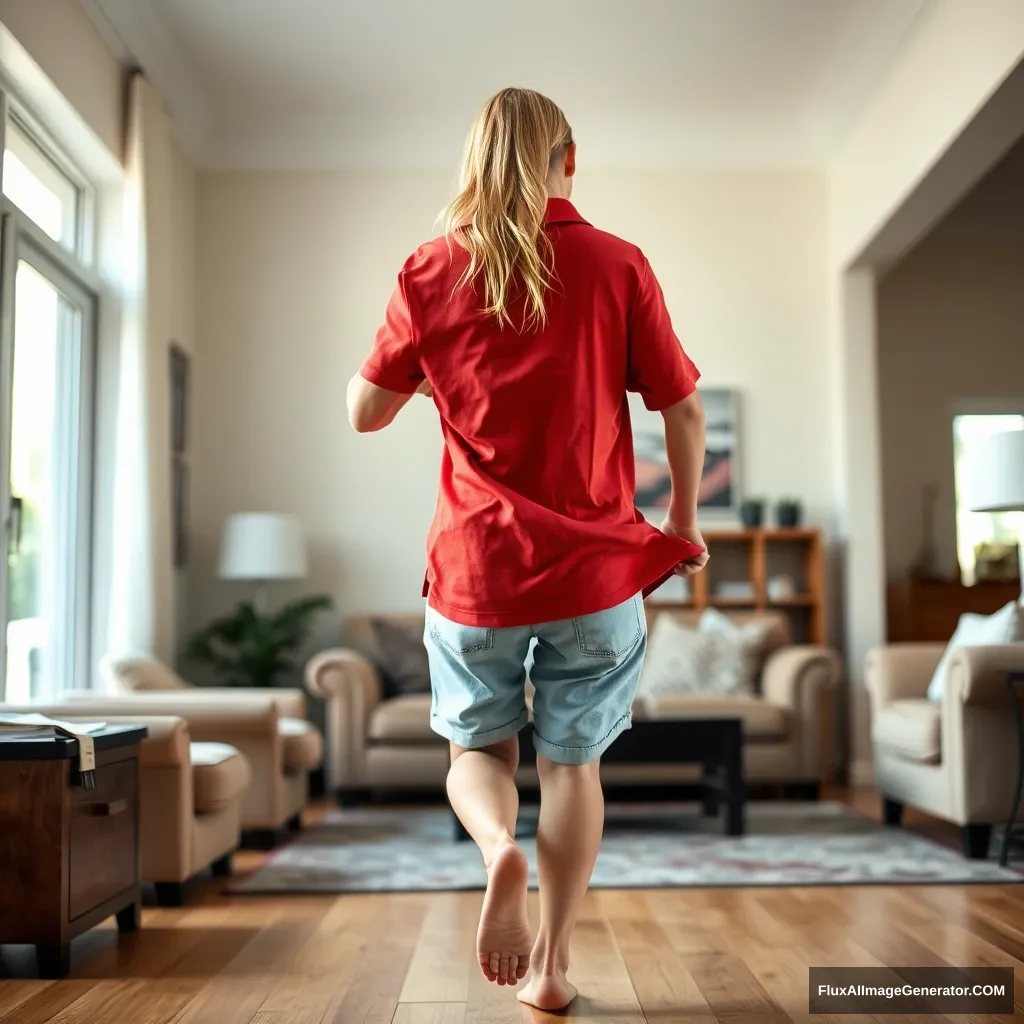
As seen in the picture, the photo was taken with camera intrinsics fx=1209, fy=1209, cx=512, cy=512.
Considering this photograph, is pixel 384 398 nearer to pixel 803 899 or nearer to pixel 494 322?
pixel 494 322

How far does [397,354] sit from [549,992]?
1135 millimetres

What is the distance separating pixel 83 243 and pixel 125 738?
9.92ft

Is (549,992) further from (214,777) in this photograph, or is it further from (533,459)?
(214,777)

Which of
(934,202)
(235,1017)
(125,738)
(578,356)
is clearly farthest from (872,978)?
(934,202)

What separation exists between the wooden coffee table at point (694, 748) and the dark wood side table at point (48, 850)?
1.90 metres

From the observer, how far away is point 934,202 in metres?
5.34

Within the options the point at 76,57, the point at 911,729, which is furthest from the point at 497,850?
the point at 76,57

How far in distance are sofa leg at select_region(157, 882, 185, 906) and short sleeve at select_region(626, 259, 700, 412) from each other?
6.77ft

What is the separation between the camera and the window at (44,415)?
4.27 metres

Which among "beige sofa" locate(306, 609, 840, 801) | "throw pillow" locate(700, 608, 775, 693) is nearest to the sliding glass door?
"beige sofa" locate(306, 609, 840, 801)

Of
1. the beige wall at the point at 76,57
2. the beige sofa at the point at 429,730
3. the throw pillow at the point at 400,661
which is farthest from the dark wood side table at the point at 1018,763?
the beige wall at the point at 76,57

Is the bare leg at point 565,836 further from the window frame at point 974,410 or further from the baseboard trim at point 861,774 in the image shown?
the window frame at point 974,410

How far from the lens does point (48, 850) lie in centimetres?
257

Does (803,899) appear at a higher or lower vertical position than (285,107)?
lower
